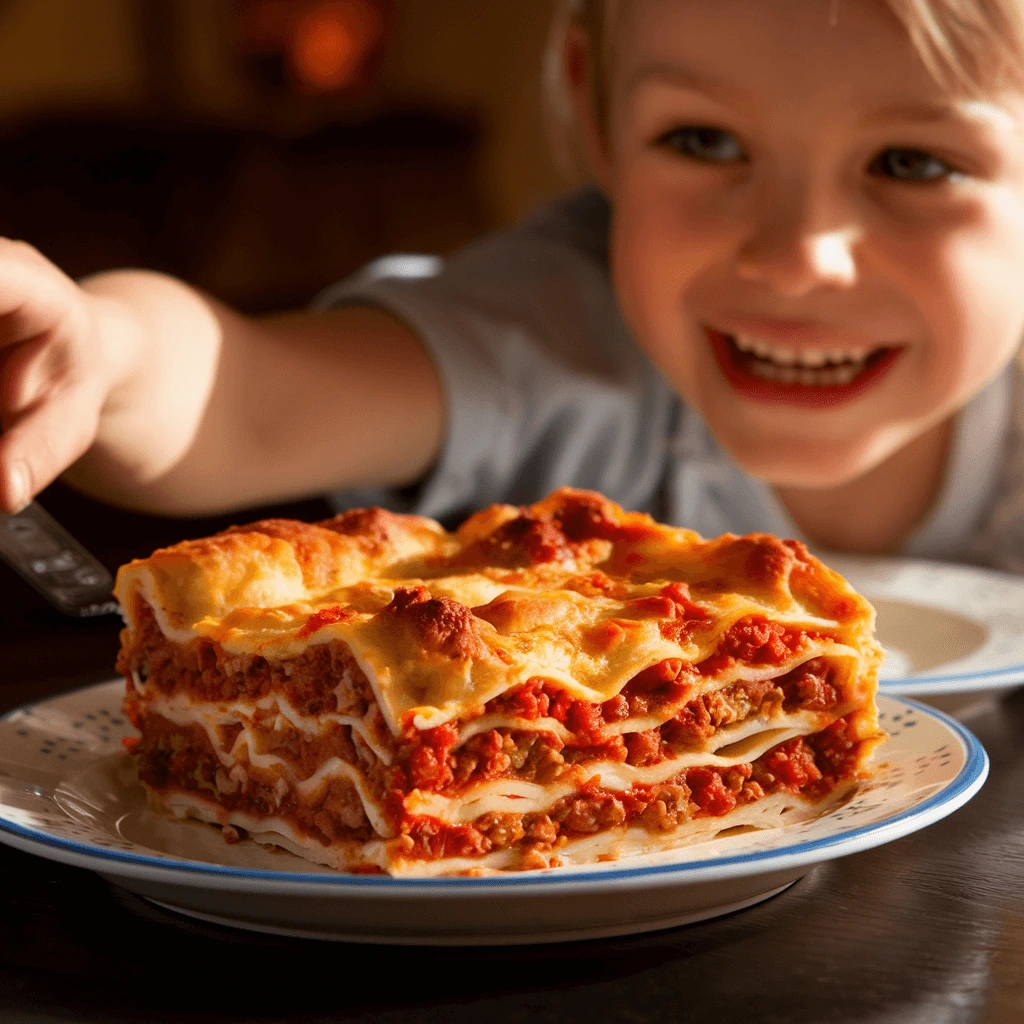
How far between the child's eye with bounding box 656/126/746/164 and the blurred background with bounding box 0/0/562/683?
2516mm

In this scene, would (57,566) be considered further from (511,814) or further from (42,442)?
(511,814)

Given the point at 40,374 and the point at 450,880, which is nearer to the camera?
the point at 450,880

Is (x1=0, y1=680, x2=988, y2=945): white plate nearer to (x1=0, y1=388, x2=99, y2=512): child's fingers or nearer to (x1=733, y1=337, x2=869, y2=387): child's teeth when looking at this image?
(x1=0, y1=388, x2=99, y2=512): child's fingers

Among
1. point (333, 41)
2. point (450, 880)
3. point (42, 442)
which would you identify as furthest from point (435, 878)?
point (333, 41)

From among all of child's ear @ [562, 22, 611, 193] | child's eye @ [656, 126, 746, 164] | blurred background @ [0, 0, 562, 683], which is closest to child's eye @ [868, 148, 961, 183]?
child's eye @ [656, 126, 746, 164]

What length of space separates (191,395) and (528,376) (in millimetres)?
464

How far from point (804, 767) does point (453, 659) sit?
0.21 metres

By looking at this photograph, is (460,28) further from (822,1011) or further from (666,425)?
(822,1011)

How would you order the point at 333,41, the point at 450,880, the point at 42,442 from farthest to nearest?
Result: the point at 333,41 → the point at 42,442 → the point at 450,880

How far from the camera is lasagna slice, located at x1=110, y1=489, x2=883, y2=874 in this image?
1.82ft

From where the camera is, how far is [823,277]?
109 cm

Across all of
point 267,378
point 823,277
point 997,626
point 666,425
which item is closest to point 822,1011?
point 997,626

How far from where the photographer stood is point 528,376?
152 centimetres

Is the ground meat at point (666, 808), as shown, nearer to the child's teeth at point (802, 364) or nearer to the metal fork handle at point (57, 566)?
the metal fork handle at point (57, 566)
